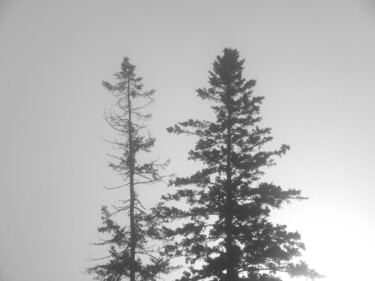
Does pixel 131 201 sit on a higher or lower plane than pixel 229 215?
higher

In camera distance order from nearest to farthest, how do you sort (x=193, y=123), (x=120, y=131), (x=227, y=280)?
(x=227, y=280) → (x=193, y=123) → (x=120, y=131)

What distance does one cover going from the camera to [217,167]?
699 inches

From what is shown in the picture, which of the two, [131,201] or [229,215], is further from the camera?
[131,201]

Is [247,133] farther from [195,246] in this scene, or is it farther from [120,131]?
[120,131]

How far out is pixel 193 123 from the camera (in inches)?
731

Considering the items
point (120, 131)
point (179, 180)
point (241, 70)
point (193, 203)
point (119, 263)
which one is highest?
point (241, 70)

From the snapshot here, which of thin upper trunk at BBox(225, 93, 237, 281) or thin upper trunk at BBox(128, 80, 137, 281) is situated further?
thin upper trunk at BBox(128, 80, 137, 281)

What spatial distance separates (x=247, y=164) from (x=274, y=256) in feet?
14.5

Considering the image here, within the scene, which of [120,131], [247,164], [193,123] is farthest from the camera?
[120,131]

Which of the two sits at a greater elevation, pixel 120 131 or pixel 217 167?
pixel 120 131

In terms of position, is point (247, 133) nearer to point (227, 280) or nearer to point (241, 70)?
point (241, 70)

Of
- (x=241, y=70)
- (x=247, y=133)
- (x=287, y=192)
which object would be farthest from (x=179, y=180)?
(x=241, y=70)

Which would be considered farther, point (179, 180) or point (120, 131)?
point (120, 131)

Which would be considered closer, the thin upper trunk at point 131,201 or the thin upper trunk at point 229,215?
the thin upper trunk at point 229,215
